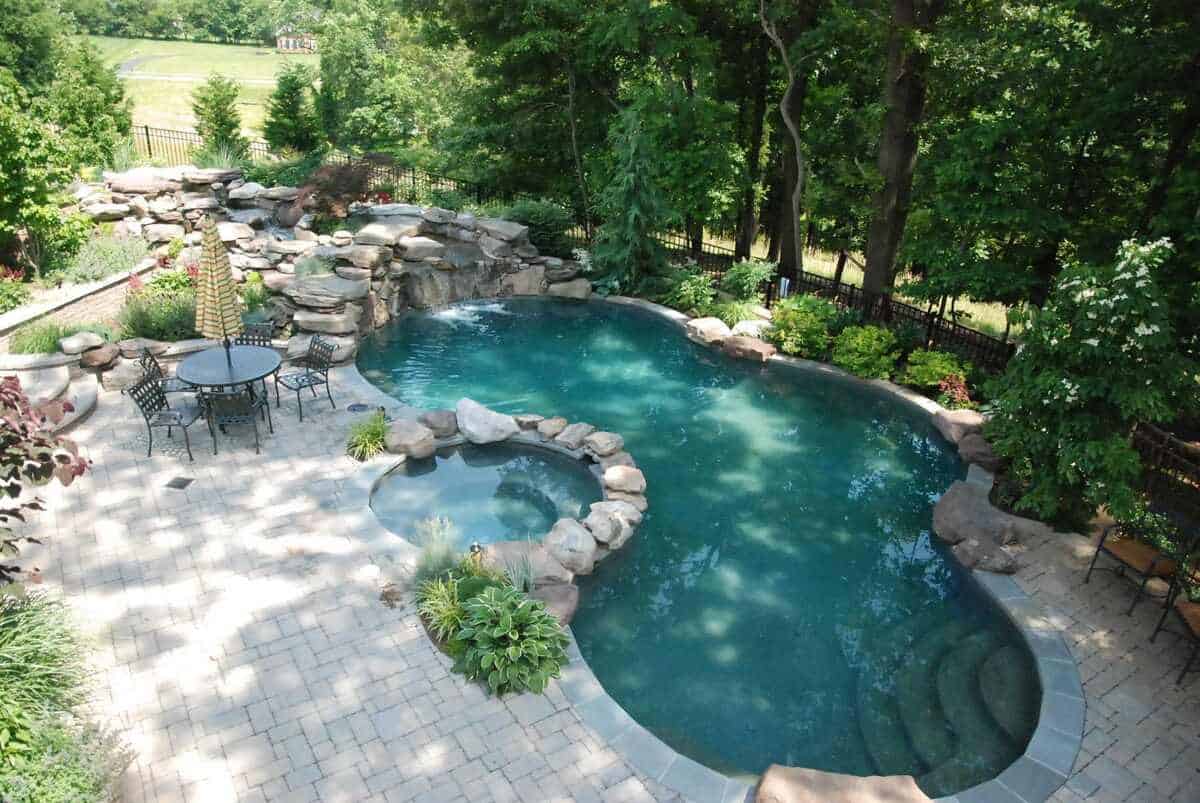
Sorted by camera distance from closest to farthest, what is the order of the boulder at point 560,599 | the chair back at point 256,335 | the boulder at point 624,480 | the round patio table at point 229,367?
the boulder at point 560,599 → the boulder at point 624,480 → the round patio table at point 229,367 → the chair back at point 256,335

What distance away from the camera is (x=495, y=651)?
6.59m

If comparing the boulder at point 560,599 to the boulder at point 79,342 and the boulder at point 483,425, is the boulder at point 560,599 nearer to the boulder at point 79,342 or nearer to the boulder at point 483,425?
the boulder at point 483,425

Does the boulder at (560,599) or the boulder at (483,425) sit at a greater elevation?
the boulder at (483,425)

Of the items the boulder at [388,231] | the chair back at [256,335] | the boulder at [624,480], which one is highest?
the boulder at [388,231]

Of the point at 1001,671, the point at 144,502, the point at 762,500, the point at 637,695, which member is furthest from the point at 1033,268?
the point at 144,502

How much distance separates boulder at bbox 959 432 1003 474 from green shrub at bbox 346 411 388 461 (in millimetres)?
7869

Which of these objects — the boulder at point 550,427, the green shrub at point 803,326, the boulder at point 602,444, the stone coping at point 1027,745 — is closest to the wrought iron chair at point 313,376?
the boulder at point 550,427

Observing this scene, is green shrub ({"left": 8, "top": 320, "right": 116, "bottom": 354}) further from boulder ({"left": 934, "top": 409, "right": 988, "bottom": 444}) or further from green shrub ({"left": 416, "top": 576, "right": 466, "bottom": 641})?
boulder ({"left": 934, "top": 409, "right": 988, "bottom": 444})

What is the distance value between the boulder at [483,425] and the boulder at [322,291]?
411 cm

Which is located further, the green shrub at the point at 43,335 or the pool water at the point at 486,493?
the green shrub at the point at 43,335

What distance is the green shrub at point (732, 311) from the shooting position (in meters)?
15.2

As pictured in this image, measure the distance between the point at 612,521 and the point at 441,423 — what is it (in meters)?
3.03

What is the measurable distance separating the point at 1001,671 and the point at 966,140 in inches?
321

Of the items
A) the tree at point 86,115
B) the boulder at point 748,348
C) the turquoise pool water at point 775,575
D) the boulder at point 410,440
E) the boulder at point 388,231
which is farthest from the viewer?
the tree at point 86,115
